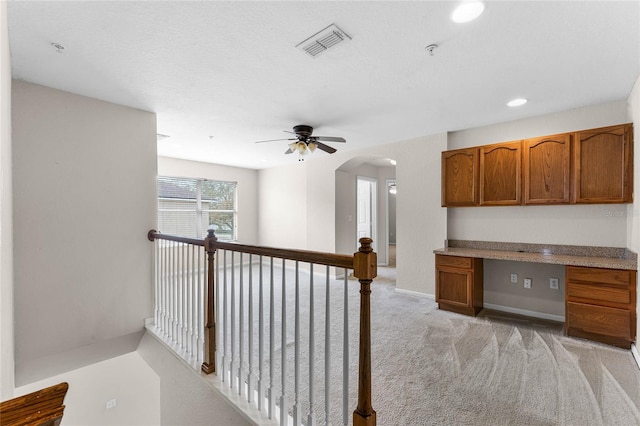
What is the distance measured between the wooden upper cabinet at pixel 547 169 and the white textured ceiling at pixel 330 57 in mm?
390

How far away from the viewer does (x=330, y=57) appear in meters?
2.15

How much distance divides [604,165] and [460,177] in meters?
1.37

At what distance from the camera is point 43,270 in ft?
8.36

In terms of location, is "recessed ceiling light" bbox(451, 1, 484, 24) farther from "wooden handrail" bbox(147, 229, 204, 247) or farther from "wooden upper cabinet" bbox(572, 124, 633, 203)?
"wooden handrail" bbox(147, 229, 204, 247)

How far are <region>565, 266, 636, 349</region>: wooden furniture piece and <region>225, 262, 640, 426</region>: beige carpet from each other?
12cm

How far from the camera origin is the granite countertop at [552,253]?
2742mm

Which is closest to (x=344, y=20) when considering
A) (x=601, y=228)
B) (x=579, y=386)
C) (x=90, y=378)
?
(x=579, y=386)

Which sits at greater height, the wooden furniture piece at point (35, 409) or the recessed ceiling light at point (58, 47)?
the recessed ceiling light at point (58, 47)

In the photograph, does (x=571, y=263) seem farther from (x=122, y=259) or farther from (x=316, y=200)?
(x=122, y=259)

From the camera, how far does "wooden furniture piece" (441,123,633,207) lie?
2832 mm

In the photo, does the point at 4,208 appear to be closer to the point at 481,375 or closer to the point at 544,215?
the point at 481,375

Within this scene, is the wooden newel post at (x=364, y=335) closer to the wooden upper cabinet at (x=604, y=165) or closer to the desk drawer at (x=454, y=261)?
the desk drawer at (x=454, y=261)

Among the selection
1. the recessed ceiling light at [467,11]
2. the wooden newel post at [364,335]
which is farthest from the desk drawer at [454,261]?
the wooden newel post at [364,335]

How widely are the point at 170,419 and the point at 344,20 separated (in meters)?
3.71
